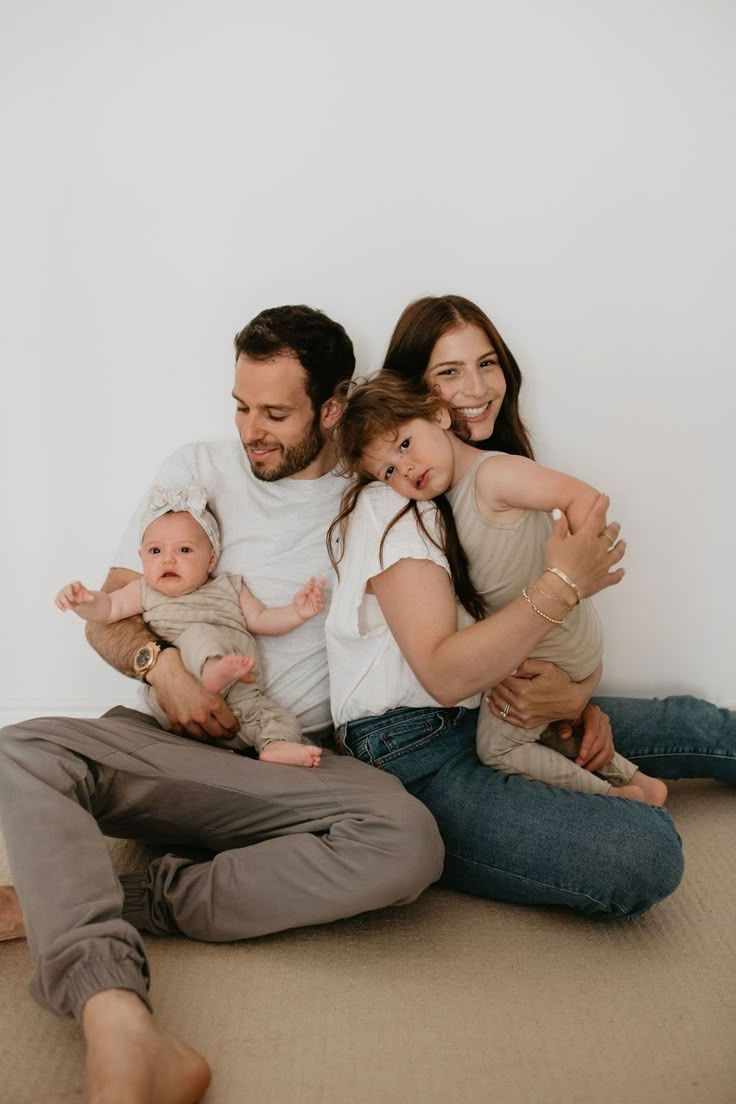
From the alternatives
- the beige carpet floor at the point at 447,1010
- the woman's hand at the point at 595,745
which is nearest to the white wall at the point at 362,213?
the woman's hand at the point at 595,745

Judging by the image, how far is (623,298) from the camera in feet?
7.41

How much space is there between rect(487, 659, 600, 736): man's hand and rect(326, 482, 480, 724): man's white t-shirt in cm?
13

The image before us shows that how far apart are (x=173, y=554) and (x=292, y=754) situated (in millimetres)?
483

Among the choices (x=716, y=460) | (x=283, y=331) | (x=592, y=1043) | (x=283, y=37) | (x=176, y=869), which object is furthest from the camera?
(x=716, y=460)

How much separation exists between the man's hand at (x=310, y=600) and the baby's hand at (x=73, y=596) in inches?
16.5

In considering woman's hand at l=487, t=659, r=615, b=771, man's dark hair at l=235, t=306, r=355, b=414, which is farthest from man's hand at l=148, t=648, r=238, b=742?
Result: man's dark hair at l=235, t=306, r=355, b=414

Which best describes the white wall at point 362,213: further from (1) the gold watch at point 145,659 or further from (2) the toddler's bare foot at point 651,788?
(2) the toddler's bare foot at point 651,788

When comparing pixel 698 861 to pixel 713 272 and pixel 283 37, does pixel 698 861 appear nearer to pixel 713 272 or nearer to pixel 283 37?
pixel 713 272

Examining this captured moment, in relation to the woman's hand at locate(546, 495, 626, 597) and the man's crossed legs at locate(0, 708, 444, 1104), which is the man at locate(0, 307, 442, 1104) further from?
the woman's hand at locate(546, 495, 626, 597)

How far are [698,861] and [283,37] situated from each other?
2.03 m

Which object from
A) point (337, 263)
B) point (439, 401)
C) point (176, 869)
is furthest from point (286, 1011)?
point (337, 263)

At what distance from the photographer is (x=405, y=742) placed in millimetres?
1818

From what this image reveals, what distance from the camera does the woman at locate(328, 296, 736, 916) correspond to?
1629 mm

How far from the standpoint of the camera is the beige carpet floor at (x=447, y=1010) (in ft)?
4.18
